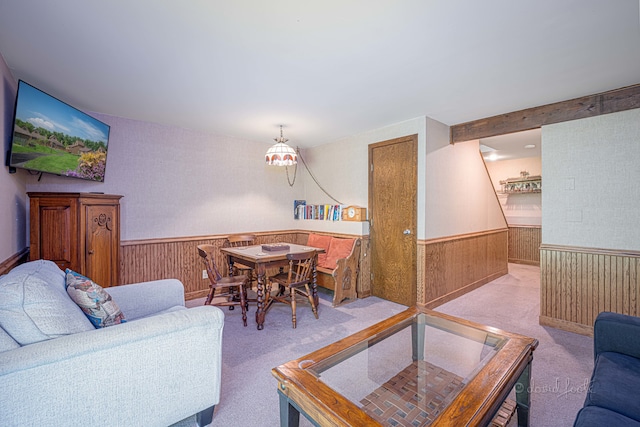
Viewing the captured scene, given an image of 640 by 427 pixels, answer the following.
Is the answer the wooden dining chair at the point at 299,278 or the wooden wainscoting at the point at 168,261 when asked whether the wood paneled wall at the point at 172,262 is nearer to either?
the wooden wainscoting at the point at 168,261

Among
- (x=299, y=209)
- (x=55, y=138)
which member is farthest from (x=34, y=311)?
(x=299, y=209)

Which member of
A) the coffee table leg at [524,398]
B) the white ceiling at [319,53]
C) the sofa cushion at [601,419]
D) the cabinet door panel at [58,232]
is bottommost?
the coffee table leg at [524,398]

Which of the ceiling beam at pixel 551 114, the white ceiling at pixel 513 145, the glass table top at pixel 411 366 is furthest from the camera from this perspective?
the white ceiling at pixel 513 145

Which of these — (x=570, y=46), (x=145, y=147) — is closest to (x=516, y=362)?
(x=570, y=46)

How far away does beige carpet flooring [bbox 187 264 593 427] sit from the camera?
1787mm

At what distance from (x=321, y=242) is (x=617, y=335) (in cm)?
325

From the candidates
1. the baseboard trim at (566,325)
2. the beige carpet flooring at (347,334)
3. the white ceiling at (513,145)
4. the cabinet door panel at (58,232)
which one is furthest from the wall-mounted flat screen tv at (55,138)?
the white ceiling at (513,145)

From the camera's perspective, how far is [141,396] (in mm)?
1394

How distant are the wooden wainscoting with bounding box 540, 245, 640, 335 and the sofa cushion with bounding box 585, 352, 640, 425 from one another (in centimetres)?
159

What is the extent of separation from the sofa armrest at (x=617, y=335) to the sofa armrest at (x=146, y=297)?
2863 mm

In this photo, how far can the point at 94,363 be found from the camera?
4.14 ft

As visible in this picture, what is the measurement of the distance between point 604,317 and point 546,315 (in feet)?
5.38

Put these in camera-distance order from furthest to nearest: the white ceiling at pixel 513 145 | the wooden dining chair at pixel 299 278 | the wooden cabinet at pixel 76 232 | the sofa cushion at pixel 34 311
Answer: the white ceiling at pixel 513 145, the wooden dining chair at pixel 299 278, the wooden cabinet at pixel 76 232, the sofa cushion at pixel 34 311

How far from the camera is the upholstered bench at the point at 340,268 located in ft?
12.0
